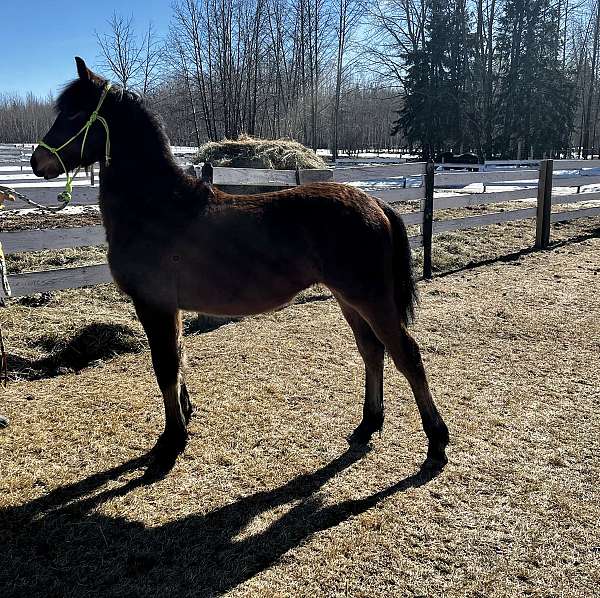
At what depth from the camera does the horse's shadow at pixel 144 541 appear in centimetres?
227

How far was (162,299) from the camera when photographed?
3.08 metres

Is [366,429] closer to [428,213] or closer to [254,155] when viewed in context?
[428,213]

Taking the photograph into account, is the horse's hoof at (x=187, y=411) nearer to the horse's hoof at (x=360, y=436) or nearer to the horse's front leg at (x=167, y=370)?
the horse's front leg at (x=167, y=370)

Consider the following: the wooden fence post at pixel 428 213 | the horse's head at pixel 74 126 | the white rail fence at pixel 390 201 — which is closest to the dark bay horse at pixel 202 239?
the horse's head at pixel 74 126

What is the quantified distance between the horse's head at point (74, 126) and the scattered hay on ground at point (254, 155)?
5.40 meters

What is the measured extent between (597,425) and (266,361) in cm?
266

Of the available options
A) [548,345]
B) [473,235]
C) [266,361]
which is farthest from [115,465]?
[473,235]

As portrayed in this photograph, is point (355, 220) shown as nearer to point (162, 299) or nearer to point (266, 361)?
point (162, 299)

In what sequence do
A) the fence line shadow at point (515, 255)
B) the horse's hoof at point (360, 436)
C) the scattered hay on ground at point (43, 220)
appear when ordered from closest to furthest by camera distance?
the horse's hoof at point (360, 436) → the fence line shadow at point (515, 255) → the scattered hay on ground at point (43, 220)

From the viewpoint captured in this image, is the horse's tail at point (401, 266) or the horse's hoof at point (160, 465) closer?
the horse's hoof at point (160, 465)

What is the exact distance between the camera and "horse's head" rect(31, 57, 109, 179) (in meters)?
3.07

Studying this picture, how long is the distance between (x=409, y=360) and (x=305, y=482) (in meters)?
0.94

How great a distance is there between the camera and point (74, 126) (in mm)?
3074

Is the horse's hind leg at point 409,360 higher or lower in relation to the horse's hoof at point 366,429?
higher
